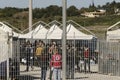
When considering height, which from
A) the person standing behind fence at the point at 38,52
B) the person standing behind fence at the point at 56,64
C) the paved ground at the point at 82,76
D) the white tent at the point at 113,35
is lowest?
the paved ground at the point at 82,76

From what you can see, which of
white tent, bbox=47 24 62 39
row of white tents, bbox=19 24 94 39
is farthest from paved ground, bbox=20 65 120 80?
white tent, bbox=47 24 62 39

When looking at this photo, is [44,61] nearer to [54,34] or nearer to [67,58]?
[67,58]

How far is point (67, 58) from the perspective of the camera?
18203 mm

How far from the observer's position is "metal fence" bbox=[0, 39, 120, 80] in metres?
17.5

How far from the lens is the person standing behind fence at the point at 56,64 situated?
56.9 ft

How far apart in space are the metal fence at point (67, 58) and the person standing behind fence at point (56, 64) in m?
0.24

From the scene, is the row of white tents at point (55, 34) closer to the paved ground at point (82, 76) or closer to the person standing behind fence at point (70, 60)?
the paved ground at point (82, 76)

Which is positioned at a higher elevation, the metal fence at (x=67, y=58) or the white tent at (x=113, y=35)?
the white tent at (x=113, y=35)

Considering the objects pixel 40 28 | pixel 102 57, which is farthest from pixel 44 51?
pixel 40 28

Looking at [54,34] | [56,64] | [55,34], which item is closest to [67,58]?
[56,64]

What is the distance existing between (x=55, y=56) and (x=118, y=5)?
92.1m

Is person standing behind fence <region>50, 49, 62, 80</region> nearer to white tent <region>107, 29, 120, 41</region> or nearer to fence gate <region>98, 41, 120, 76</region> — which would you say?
fence gate <region>98, 41, 120, 76</region>

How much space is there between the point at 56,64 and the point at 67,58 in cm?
86

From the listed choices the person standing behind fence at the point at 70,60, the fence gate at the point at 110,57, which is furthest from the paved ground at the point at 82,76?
the person standing behind fence at the point at 70,60
